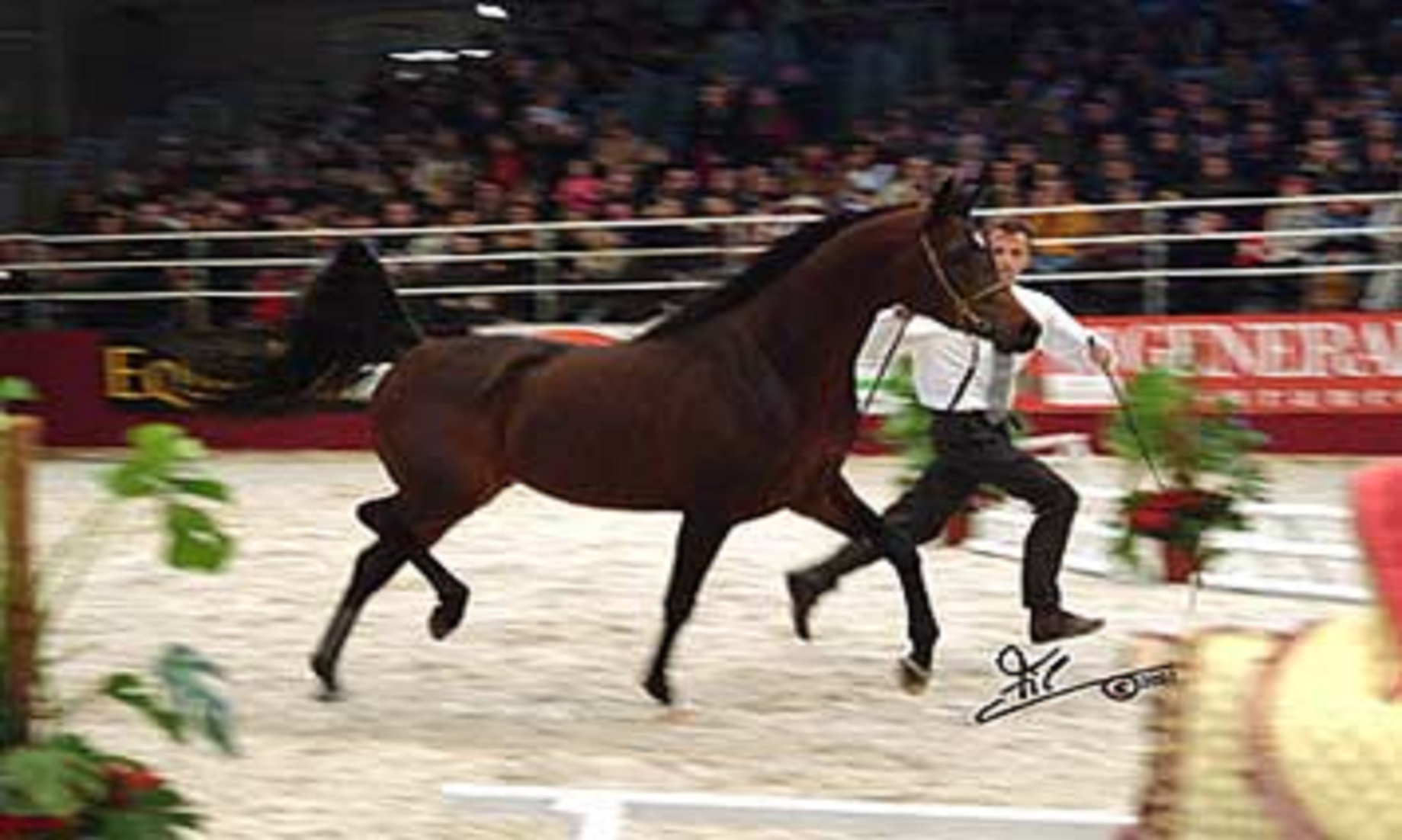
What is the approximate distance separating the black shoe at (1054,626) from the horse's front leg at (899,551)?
1.89ft

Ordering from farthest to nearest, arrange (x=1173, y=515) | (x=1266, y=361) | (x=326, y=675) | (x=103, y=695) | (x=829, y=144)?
(x=829, y=144) < (x=1266, y=361) < (x=326, y=675) < (x=1173, y=515) < (x=103, y=695)

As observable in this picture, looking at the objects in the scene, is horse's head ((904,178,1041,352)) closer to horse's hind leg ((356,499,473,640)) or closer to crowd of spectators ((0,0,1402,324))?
horse's hind leg ((356,499,473,640))

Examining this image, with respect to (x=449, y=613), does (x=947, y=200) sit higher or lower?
higher

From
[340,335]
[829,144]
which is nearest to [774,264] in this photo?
[340,335]

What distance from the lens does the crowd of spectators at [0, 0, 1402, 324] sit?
1292 centimetres

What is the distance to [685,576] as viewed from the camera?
5.94m

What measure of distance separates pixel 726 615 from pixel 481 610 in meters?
0.97

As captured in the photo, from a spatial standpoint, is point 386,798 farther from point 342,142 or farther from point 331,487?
point 342,142

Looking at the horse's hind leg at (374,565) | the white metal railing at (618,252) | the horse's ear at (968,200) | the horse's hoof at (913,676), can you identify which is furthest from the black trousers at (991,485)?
the white metal railing at (618,252)

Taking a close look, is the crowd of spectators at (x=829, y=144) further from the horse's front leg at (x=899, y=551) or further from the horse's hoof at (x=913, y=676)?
the horse's hoof at (x=913, y=676)

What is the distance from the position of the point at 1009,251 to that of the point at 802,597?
4.44 feet

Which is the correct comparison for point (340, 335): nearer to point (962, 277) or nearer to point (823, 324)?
point (823, 324)

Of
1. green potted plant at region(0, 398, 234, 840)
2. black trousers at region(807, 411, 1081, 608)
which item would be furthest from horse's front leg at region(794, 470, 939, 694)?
green potted plant at region(0, 398, 234, 840)

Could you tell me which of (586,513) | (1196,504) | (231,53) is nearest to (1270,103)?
(586,513)
